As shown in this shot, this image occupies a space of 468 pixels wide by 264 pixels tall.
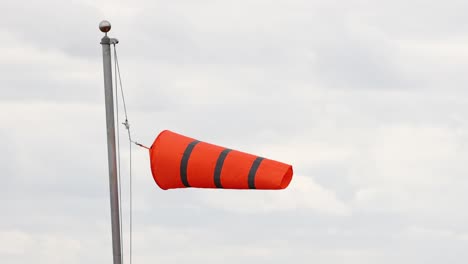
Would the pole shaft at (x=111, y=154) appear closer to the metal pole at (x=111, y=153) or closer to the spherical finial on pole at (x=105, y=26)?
the metal pole at (x=111, y=153)

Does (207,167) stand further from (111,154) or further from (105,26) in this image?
(105,26)

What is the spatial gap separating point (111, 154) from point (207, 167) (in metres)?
2.03

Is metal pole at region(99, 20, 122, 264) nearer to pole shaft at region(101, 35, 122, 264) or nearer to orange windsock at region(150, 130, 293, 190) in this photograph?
pole shaft at region(101, 35, 122, 264)

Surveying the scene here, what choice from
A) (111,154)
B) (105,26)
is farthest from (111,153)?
(105,26)

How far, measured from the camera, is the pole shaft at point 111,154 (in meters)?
62.0

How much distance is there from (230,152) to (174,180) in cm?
141

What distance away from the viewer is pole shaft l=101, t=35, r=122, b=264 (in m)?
62.0

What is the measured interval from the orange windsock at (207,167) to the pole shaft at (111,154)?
87 centimetres

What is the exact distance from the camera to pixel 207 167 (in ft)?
202

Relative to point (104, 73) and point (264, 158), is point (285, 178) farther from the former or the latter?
point (104, 73)

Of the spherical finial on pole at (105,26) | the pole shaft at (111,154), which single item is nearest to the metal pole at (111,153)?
the pole shaft at (111,154)

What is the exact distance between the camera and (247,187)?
201 ft

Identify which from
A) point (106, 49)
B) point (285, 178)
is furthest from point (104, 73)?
point (285, 178)

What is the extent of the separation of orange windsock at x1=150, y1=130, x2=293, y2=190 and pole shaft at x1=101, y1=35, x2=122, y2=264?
0.87 meters
